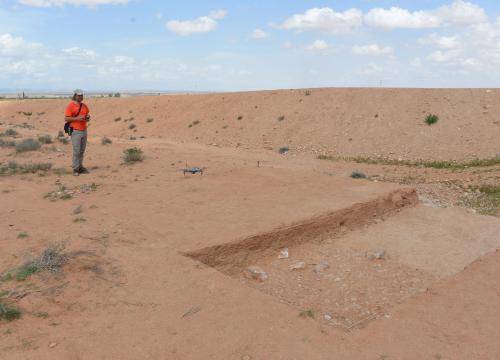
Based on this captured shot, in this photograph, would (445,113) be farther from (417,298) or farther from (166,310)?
(166,310)

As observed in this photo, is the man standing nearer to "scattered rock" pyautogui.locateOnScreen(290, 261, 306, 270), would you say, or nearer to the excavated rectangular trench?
the excavated rectangular trench

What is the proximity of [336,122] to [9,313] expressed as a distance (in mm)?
21622

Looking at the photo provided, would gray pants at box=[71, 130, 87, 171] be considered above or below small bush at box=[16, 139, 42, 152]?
above

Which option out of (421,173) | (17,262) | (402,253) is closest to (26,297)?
(17,262)

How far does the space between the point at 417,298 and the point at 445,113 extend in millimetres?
19208

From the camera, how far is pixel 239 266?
628cm

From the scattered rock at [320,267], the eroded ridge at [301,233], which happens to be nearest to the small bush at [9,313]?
the eroded ridge at [301,233]

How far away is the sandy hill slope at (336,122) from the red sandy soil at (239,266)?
246 inches

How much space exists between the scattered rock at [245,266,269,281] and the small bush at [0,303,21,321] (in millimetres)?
2930

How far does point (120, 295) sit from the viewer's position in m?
4.67

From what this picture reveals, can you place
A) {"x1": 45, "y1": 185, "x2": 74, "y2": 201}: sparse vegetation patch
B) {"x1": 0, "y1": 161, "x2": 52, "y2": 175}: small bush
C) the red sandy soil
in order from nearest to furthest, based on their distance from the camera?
the red sandy soil → {"x1": 45, "y1": 185, "x2": 74, "y2": 201}: sparse vegetation patch → {"x1": 0, "y1": 161, "x2": 52, "y2": 175}: small bush

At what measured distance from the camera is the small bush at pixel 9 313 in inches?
161

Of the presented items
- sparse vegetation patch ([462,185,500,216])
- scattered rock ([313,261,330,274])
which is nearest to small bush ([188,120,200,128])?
sparse vegetation patch ([462,185,500,216])

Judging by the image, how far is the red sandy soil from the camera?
4062mm
